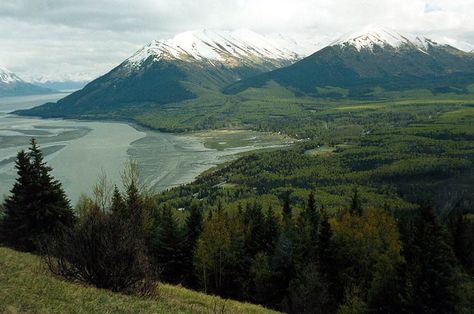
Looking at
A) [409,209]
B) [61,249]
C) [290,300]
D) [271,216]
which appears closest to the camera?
[61,249]

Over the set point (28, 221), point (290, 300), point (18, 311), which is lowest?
point (290, 300)

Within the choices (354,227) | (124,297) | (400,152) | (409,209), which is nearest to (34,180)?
(124,297)

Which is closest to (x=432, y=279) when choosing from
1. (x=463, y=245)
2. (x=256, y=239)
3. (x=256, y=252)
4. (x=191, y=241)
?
(x=256, y=252)

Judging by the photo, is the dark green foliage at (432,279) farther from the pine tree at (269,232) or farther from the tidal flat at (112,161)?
the tidal flat at (112,161)

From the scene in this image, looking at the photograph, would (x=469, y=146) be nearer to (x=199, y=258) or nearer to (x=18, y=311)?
(x=199, y=258)

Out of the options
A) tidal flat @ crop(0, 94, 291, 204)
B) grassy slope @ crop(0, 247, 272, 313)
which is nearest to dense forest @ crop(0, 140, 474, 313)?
grassy slope @ crop(0, 247, 272, 313)

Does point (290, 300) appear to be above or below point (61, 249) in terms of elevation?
below
